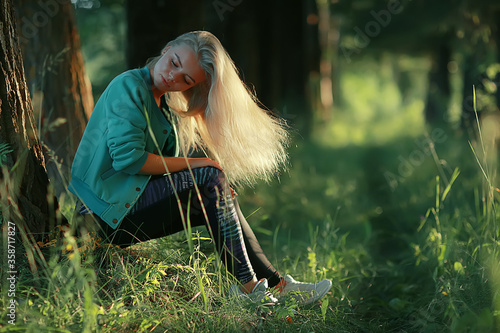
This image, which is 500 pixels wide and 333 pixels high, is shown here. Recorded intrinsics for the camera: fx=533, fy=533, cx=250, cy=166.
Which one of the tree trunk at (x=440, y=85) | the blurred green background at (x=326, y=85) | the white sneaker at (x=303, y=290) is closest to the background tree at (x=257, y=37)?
the blurred green background at (x=326, y=85)

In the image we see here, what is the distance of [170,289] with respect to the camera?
2.70 metres

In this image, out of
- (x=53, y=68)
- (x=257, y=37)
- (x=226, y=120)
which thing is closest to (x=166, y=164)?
(x=226, y=120)

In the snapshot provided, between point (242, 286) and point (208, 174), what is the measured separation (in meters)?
0.59

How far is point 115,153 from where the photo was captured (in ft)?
8.47

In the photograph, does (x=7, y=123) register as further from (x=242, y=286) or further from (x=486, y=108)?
(x=486, y=108)

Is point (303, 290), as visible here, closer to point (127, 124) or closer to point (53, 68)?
point (127, 124)

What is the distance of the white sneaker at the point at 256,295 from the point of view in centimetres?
262

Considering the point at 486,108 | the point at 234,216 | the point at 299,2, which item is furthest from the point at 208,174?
the point at 299,2

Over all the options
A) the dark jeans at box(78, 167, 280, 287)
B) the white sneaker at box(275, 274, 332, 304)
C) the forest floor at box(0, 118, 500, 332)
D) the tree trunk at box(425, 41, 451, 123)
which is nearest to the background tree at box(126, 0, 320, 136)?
the forest floor at box(0, 118, 500, 332)

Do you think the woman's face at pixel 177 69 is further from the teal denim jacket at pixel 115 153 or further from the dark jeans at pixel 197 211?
the dark jeans at pixel 197 211

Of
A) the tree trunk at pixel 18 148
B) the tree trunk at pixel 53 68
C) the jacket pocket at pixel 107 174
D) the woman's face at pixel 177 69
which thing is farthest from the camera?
the tree trunk at pixel 53 68

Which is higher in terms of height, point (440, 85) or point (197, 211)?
point (197, 211)

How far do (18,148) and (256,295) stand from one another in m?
1.40

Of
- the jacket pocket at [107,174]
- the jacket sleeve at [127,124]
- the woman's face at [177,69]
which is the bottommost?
the jacket pocket at [107,174]
